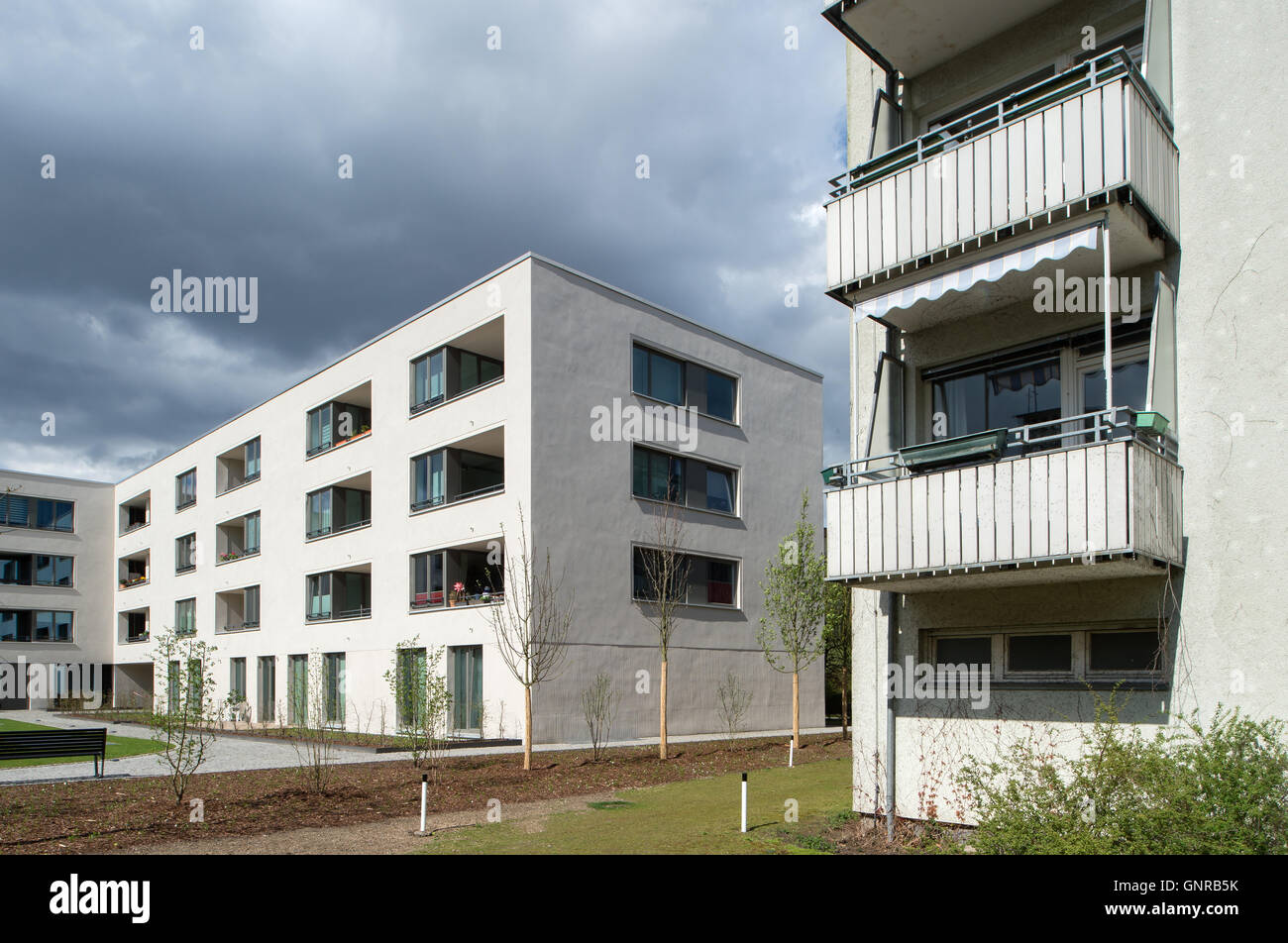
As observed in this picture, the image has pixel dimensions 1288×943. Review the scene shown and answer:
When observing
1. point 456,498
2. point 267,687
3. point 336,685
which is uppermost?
point 456,498

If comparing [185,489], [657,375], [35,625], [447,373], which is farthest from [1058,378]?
[35,625]

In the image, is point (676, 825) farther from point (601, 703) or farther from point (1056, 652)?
point (601, 703)

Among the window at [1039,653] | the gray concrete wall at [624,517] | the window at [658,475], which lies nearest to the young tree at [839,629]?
the gray concrete wall at [624,517]

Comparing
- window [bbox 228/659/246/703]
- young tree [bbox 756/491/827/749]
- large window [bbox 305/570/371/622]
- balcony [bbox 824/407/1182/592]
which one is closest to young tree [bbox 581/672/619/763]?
young tree [bbox 756/491/827/749]

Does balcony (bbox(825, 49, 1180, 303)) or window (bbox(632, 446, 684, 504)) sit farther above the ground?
balcony (bbox(825, 49, 1180, 303))

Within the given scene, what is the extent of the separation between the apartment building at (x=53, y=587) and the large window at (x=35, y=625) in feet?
0.16

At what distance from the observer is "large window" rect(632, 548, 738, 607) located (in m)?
29.3

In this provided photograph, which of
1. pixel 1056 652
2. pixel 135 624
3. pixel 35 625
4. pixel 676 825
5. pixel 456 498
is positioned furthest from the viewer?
pixel 135 624

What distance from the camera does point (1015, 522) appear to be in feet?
31.0

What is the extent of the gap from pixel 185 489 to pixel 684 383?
1310 inches

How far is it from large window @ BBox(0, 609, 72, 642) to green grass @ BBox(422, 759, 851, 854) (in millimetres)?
52582

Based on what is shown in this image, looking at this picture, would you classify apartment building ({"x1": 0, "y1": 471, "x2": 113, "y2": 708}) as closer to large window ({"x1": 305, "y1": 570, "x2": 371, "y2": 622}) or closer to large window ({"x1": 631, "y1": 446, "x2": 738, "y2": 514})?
large window ({"x1": 305, "y1": 570, "x2": 371, "y2": 622})

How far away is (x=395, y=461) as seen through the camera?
32.8 meters
